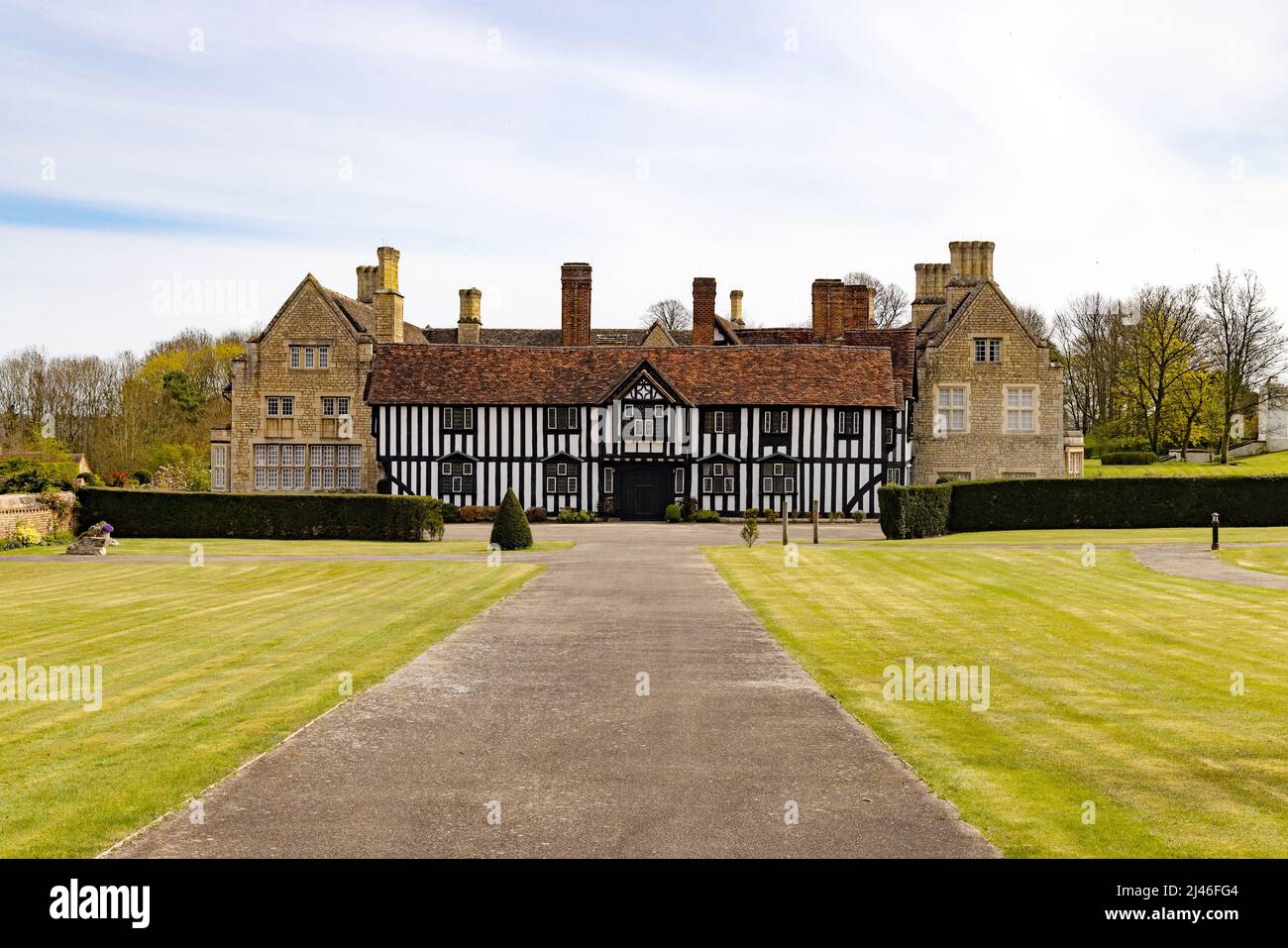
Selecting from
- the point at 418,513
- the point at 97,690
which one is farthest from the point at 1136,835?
the point at 418,513

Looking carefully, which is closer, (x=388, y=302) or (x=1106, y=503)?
(x=1106, y=503)

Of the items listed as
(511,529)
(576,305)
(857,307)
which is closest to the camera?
(511,529)

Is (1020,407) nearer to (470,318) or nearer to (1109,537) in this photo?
(1109,537)

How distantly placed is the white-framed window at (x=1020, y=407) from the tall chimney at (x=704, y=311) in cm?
1497

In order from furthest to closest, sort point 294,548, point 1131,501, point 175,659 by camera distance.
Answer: point 1131,501
point 294,548
point 175,659

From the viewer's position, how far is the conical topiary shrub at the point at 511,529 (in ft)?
104

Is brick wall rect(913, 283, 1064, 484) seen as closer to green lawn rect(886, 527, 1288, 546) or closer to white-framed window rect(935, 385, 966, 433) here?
white-framed window rect(935, 385, 966, 433)

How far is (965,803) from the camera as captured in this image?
298 inches

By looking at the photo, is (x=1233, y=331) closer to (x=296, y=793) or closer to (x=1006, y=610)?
(x=1006, y=610)

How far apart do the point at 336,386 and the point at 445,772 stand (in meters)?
46.0

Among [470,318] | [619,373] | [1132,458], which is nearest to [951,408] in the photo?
[619,373]

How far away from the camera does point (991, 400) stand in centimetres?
Result: 5228

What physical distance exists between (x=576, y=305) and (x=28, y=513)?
92.9 ft
